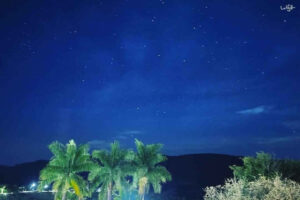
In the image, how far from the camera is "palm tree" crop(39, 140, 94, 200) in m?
46.6

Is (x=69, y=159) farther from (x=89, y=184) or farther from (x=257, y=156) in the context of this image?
(x=257, y=156)

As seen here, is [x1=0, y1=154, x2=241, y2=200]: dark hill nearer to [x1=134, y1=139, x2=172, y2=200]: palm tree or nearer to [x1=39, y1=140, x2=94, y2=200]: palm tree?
[x1=134, y1=139, x2=172, y2=200]: palm tree

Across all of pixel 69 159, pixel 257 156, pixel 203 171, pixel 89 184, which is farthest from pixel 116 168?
pixel 203 171

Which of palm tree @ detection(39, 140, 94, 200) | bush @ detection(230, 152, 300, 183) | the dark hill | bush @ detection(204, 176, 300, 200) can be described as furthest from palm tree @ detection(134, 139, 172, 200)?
the dark hill

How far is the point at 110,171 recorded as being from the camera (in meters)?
54.2

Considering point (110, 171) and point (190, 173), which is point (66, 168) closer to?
point (110, 171)

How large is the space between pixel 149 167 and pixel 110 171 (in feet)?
27.1

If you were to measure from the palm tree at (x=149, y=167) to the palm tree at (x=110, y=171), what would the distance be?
13.1 ft

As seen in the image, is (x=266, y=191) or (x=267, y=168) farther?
(x=267, y=168)

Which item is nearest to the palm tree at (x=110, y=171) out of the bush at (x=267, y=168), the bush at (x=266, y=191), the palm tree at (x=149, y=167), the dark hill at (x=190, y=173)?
the palm tree at (x=149, y=167)

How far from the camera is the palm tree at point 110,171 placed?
53.9m

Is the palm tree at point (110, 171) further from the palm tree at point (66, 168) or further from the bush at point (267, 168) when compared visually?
the bush at point (267, 168)

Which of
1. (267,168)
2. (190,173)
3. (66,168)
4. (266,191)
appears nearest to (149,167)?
(66,168)

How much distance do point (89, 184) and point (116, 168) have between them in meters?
5.36
